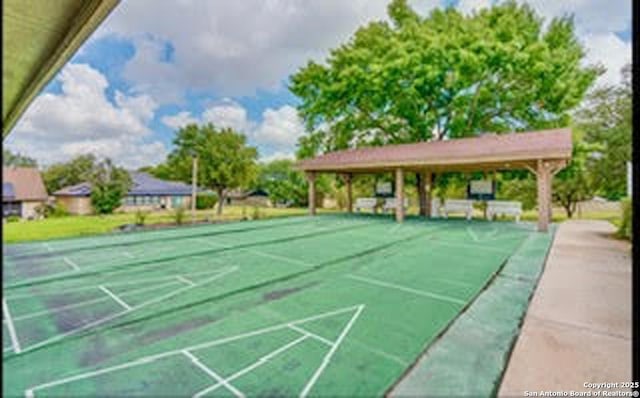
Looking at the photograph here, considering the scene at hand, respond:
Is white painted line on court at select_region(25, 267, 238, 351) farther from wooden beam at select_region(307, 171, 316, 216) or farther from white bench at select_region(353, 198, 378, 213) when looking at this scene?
white bench at select_region(353, 198, 378, 213)

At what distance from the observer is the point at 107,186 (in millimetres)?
20109

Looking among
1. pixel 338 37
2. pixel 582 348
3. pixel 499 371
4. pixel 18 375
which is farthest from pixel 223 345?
pixel 338 37

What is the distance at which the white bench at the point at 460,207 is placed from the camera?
1381 cm

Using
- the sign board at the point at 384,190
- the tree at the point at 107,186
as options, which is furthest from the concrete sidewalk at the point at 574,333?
the tree at the point at 107,186

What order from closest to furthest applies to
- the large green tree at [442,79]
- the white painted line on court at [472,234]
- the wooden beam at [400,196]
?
the white painted line on court at [472,234] → the wooden beam at [400,196] → the large green tree at [442,79]

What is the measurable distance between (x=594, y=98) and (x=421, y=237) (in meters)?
15.2

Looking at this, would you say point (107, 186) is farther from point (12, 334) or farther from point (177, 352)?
point (177, 352)

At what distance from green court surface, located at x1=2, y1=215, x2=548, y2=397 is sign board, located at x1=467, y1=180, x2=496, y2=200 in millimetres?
6984

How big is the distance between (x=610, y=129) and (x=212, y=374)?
20.1 meters

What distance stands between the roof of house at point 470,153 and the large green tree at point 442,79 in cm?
353

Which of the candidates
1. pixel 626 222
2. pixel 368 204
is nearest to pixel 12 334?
pixel 626 222

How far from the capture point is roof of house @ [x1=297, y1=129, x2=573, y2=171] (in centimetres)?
992

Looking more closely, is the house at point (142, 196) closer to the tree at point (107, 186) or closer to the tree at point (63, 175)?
the tree at point (63, 175)

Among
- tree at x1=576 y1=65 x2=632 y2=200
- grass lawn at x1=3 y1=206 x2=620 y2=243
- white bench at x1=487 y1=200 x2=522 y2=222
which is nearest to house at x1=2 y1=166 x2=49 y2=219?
grass lawn at x1=3 y1=206 x2=620 y2=243
